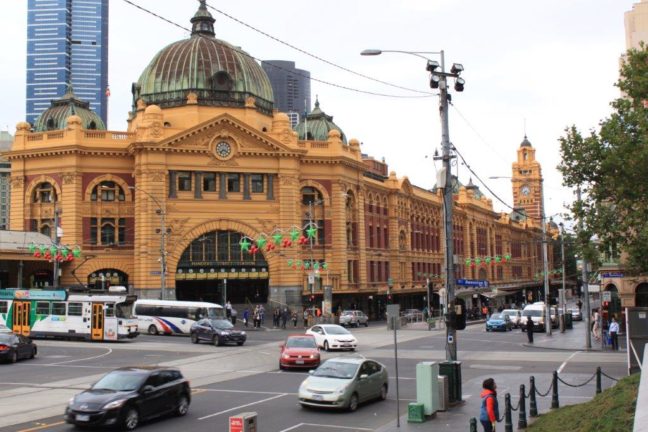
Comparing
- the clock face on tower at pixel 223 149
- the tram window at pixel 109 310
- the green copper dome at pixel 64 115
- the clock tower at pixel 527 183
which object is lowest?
the tram window at pixel 109 310

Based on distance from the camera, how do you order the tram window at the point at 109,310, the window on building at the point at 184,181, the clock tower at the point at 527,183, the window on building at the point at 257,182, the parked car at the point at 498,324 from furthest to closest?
the clock tower at the point at 527,183, the window on building at the point at 257,182, the window on building at the point at 184,181, the parked car at the point at 498,324, the tram window at the point at 109,310

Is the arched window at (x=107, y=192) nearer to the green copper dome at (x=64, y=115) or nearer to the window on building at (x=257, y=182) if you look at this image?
the window on building at (x=257, y=182)

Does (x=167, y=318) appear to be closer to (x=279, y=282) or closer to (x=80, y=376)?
(x=279, y=282)

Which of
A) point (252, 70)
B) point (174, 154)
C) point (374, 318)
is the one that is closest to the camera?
point (174, 154)

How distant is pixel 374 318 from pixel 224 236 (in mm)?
21187

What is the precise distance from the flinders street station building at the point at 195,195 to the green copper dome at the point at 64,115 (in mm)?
226

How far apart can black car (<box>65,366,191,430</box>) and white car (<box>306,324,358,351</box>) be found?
19318 millimetres

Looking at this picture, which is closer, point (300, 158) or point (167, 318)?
point (167, 318)

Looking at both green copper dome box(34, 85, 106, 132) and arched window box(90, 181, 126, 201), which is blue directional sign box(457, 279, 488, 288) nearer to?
arched window box(90, 181, 126, 201)

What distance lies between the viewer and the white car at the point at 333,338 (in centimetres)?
3919

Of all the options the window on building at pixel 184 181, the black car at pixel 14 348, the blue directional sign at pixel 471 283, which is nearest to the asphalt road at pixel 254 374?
the black car at pixel 14 348

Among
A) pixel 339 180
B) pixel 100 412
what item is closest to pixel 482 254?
pixel 339 180

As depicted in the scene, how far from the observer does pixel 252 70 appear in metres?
74.3

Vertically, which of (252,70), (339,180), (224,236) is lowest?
(224,236)
